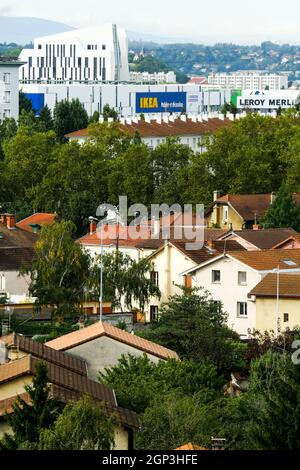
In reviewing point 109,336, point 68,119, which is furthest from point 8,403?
point 68,119

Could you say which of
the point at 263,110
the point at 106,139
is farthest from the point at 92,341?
the point at 263,110

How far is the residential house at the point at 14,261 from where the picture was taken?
168 ft

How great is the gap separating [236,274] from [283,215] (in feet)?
52.6

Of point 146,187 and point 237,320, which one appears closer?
point 237,320

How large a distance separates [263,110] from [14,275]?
110m

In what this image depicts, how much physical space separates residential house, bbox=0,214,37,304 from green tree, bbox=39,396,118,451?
25111 mm

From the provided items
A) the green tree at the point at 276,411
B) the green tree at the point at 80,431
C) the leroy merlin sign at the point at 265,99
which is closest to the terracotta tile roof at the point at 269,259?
the green tree at the point at 276,411

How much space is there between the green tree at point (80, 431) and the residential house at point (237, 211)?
42.0 meters

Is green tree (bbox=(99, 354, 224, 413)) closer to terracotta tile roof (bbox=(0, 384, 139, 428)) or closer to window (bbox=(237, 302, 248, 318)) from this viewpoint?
terracotta tile roof (bbox=(0, 384, 139, 428))

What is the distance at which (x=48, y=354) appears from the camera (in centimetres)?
3073

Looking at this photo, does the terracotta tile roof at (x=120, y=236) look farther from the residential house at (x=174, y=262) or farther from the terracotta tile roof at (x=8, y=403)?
the terracotta tile roof at (x=8, y=403)

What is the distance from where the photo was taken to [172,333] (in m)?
39.2

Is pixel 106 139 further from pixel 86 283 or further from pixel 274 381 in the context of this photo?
pixel 274 381

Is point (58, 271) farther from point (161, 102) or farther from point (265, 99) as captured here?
point (265, 99)
